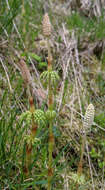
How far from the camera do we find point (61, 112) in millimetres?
2070

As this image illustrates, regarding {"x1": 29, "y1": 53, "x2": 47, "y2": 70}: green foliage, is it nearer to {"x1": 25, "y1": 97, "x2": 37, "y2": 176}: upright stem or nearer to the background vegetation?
the background vegetation

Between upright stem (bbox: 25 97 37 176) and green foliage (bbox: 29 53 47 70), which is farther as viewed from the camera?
green foliage (bbox: 29 53 47 70)

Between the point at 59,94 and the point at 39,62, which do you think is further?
the point at 39,62

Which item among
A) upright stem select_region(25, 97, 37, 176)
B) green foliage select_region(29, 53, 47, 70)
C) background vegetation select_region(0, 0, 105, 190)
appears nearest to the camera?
upright stem select_region(25, 97, 37, 176)

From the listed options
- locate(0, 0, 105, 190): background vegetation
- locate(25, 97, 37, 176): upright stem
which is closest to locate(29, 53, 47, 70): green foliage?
locate(0, 0, 105, 190): background vegetation

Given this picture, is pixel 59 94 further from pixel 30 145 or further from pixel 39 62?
pixel 30 145

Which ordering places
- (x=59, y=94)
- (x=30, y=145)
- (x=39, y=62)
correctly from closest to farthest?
(x=30, y=145)
(x=59, y=94)
(x=39, y=62)

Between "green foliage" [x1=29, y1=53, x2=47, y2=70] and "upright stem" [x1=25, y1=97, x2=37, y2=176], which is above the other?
"green foliage" [x1=29, y1=53, x2=47, y2=70]

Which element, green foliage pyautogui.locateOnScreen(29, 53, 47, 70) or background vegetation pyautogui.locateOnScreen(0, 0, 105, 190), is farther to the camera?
green foliage pyautogui.locateOnScreen(29, 53, 47, 70)

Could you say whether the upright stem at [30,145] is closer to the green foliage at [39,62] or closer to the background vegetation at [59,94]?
the background vegetation at [59,94]

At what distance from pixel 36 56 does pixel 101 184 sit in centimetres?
148

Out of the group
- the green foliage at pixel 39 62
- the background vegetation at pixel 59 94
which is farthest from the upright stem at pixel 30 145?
the green foliage at pixel 39 62

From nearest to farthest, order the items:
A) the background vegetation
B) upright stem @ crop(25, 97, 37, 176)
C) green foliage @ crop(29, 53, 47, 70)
Result: upright stem @ crop(25, 97, 37, 176)
the background vegetation
green foliage @ crop(29, 53, 47, 70)

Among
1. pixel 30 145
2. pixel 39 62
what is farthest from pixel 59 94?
pixel 30 145
